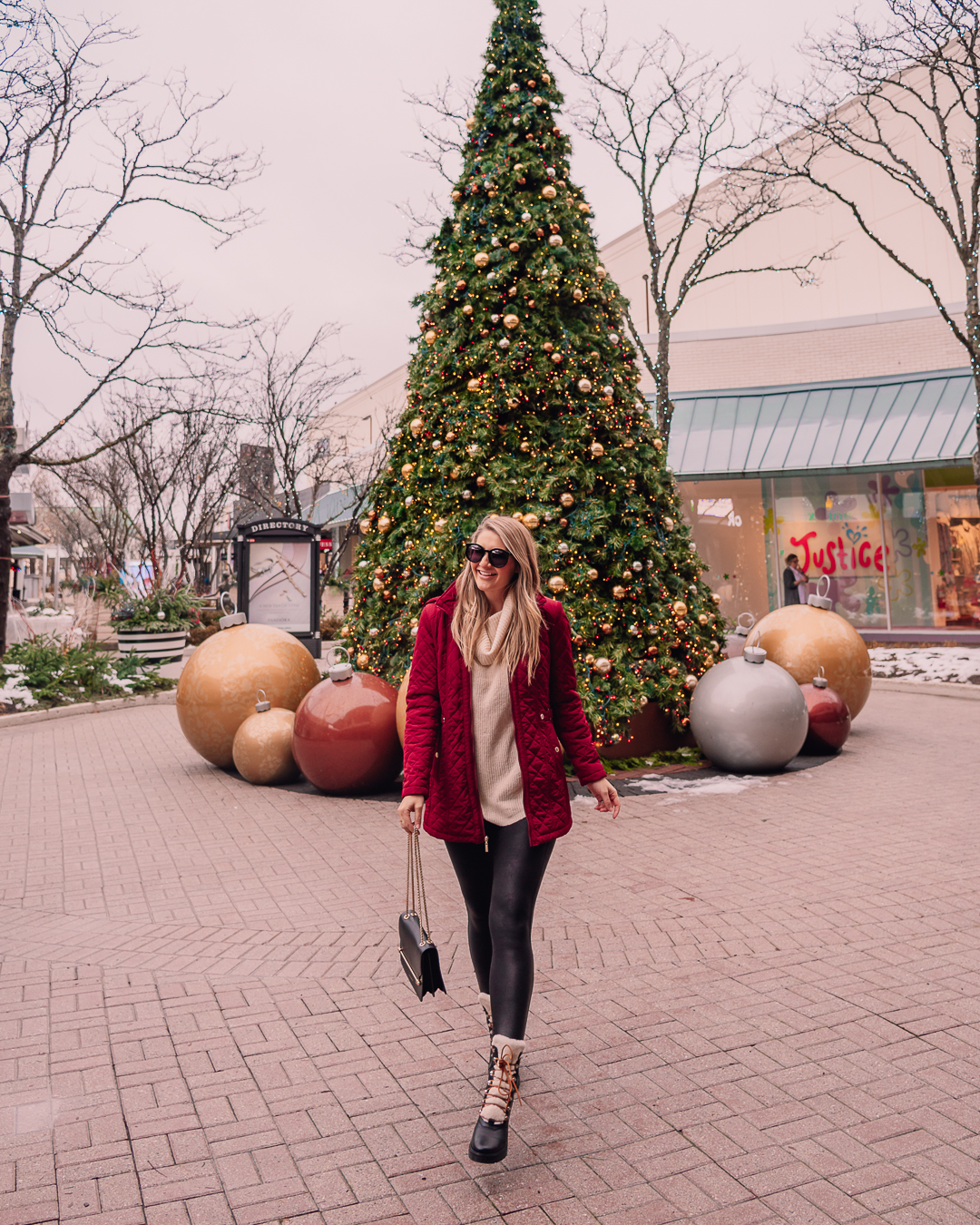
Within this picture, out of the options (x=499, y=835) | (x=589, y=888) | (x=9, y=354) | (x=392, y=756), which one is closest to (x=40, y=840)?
(x=392, y=756)

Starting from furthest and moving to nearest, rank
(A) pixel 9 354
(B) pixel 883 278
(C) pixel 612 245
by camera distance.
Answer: (C) pixel 612 245 → (B) pixel 883 278 → (A) pixel 9 354

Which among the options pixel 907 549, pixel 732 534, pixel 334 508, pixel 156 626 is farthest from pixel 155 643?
pixel 334 508

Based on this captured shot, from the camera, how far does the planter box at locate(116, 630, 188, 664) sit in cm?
2025

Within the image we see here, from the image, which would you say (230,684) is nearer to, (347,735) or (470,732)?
(347,735)

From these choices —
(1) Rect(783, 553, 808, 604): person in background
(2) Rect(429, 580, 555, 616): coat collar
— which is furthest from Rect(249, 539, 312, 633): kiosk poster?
(2) Rect(429, 580, 555, 616): coat collar

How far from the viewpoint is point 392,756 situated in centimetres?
793

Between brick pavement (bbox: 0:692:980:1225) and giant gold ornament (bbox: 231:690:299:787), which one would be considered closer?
brick pavement (bbox: 0:692:980:1225)

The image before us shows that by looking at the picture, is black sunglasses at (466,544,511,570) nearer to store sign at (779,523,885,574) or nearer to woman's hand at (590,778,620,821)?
woman's hand at (590,778,620,821)

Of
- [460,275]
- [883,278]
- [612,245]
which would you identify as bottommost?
[460,275]

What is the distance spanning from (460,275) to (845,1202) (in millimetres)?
7796

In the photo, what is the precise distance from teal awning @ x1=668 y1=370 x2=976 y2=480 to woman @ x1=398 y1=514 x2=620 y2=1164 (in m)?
19.7

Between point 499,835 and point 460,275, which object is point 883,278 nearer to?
point 460,275

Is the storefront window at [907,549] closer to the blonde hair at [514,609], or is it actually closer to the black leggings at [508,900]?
the blonde hair at [514,609]

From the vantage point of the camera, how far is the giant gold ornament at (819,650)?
984 cm
